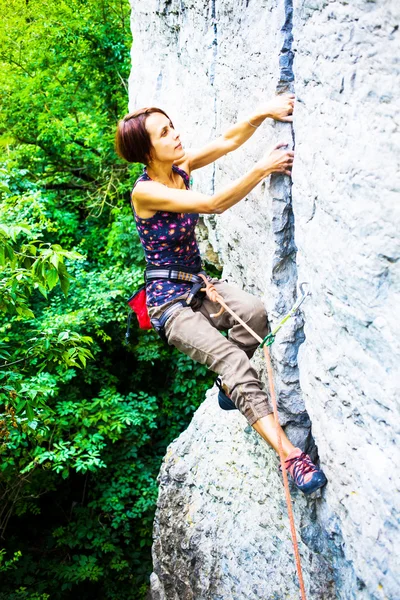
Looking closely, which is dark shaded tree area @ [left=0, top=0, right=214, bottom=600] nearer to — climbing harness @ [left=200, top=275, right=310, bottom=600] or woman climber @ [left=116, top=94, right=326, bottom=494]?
woman climber @ [left=116, top=94, right=326, bottom=494]

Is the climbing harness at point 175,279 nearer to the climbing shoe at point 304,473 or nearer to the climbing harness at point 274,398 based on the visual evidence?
the climbing harness at point 274,398

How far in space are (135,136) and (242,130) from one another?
0.49 m

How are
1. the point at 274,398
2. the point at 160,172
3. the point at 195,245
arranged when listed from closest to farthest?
the point at 274,398 → the point at 160,172 → the point at 195,245

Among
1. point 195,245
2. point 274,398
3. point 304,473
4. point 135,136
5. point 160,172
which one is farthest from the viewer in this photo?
point 195,245

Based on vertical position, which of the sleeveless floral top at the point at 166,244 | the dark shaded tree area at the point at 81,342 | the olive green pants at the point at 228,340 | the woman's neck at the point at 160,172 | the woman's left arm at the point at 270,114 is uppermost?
the woman's left arm at the point at 270,114

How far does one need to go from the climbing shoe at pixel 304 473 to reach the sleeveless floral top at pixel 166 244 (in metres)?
0.91

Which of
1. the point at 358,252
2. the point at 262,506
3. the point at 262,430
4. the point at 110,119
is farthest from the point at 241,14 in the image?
the point at 110,119

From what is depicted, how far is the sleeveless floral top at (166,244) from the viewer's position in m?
2.85

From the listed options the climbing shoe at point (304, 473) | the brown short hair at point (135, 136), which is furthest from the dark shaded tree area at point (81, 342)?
the climbing shoe at point (304, 473)

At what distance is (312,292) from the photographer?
2342 mm

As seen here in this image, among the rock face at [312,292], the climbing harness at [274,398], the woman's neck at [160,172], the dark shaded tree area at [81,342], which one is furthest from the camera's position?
the dark shaded tree area at [81,342]

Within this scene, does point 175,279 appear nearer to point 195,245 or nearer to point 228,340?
point 195,245

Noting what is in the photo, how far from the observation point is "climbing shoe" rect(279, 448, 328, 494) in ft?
7.82

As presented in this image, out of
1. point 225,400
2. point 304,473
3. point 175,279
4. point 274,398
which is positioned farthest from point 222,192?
point 304,473
